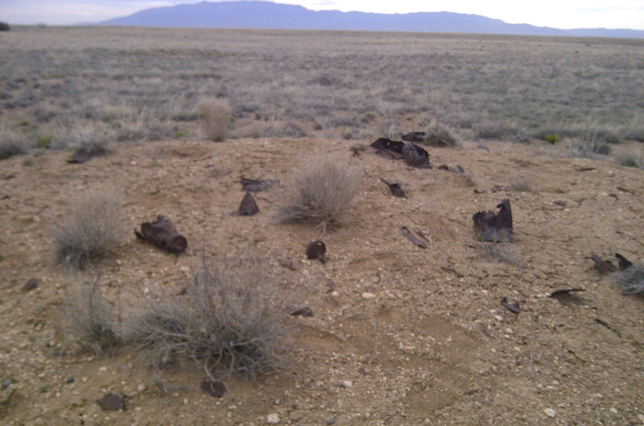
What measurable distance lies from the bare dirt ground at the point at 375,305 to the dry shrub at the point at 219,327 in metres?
0.10

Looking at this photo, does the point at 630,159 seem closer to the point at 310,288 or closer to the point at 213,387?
the point at 310,288

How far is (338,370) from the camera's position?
263cm

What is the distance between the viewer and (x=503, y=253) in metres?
3.94

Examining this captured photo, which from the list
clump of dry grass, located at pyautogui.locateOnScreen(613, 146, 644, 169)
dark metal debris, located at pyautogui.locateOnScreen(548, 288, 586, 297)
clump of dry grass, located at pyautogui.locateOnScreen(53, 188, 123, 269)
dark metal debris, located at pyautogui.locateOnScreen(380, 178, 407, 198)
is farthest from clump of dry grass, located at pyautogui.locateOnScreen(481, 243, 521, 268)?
clump of dry grass, located at pyautogui.locateOnScreen(613, 146, 644, 169)

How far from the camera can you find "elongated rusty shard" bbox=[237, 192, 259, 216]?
177 inches

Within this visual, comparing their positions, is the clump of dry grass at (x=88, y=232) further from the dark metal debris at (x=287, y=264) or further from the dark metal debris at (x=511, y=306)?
the dark metal debris at (x=511, y=306)

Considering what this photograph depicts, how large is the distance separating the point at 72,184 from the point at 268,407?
4.12m

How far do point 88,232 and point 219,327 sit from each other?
1737 millimetres

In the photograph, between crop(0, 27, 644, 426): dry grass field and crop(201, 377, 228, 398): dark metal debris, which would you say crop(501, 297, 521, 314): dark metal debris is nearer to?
crop(0, 27, 644, 426): dry grass field

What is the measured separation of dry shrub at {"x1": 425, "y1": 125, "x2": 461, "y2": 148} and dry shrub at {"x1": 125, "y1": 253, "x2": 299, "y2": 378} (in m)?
5.76

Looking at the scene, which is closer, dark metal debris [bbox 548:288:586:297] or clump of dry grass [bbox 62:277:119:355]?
clump of dry grass [bbox 62:277:119:355]

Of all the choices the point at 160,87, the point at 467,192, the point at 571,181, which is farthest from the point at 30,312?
the point at 160,87

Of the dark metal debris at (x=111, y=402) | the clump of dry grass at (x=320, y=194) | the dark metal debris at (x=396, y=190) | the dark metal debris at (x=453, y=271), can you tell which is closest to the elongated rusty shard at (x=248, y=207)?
the clump of dry grass at (x=320, y=194)

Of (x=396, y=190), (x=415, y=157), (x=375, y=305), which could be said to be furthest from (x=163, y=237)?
(x=415, y=157)
